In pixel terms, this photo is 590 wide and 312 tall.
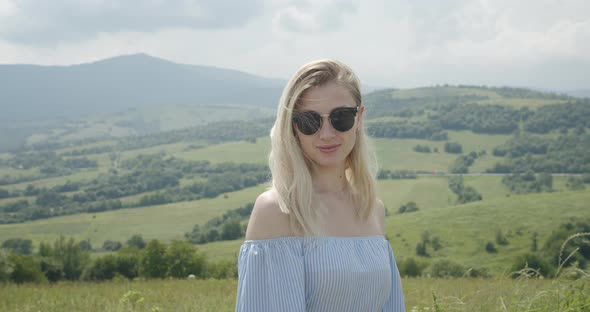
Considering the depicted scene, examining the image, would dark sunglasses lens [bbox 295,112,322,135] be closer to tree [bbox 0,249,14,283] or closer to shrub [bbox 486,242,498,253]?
tree [bbox 0,249,14,283]

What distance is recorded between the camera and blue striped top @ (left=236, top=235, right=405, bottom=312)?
8.45 feet

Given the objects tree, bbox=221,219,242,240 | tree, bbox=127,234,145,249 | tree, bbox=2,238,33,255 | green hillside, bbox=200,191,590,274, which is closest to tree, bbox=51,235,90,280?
green hillside, bbox=200,191,590,274

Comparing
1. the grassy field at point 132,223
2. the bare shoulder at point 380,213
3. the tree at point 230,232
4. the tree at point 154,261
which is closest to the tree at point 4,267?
the tree at point 154,261

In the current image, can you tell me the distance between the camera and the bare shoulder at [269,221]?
2.61 m

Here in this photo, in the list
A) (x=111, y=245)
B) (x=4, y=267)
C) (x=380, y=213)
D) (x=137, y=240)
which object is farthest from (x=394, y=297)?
(x=111, y=245)

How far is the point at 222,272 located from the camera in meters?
28.7

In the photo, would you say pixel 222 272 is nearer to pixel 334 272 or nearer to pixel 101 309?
pixel 101 309

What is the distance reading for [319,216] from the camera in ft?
8.90

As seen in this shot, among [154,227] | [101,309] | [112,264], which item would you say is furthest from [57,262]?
[154,227]

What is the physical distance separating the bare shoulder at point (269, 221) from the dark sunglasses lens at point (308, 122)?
45 cm

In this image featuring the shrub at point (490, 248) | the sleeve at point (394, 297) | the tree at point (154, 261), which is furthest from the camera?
the shrub at point (490, 248)

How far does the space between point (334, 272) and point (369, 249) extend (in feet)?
1.05

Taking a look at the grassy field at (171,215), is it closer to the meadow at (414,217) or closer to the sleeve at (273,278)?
the meadow at (414,217)

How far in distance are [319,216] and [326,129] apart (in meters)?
0.48
